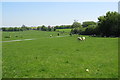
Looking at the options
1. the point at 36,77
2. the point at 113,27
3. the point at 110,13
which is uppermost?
the point at 110,13

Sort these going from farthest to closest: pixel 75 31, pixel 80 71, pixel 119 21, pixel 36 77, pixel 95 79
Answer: pixel 75 31 → pixel 119 21 → pixel 80 71 → pixel 36 77 → pixel 95 79

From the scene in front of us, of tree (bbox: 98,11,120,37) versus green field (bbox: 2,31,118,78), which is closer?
green field (bbox: 2,31,118,78)

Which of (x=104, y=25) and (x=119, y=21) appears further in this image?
(x=104, y=25)

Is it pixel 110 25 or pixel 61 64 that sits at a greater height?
pixel 110 25

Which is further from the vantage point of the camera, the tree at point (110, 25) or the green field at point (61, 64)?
the tree at point (110, 25)

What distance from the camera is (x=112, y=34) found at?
80.1m

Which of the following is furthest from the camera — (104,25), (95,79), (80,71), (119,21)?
(104,25)

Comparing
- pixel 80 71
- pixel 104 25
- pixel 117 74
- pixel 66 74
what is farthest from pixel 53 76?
pixel 104 25

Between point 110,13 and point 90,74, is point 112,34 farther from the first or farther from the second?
point 90,74

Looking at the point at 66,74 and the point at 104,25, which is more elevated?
the point at 104,25

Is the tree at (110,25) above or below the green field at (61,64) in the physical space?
above

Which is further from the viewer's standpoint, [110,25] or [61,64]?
[110,25]

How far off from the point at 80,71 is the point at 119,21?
72.4 m

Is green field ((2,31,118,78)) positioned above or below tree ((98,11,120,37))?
below
